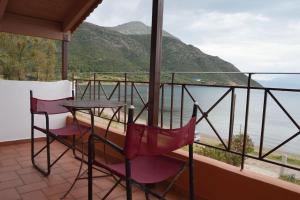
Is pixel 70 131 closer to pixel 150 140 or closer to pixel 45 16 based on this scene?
pixel 150 140

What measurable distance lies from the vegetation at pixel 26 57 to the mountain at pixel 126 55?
4.26ft

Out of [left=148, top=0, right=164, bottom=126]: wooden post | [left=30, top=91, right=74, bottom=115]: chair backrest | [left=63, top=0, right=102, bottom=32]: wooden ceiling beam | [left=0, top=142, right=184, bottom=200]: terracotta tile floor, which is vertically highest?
[left=63, top=0, right=102, bottom=32]: wooden ceiling beam

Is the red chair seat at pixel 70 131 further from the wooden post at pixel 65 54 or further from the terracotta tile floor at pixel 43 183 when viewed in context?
the wooden post at pixel 65 54

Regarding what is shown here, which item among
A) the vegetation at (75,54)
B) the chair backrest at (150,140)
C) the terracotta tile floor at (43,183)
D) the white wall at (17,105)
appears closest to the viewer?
the chair backrest at (150,140)

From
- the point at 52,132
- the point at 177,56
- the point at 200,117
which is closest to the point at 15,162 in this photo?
the point at 52,132

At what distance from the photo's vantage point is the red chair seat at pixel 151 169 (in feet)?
5.16

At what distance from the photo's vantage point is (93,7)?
12.5 ft

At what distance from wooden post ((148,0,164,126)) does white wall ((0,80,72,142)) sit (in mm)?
2378

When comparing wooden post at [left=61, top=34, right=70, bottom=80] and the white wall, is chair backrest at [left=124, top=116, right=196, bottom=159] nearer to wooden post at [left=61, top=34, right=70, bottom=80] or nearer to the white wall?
the white wall

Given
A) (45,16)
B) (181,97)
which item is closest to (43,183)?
(181,97)

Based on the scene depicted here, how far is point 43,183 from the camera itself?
2570 millimetres

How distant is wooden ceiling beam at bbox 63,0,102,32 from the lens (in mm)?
A: 3693

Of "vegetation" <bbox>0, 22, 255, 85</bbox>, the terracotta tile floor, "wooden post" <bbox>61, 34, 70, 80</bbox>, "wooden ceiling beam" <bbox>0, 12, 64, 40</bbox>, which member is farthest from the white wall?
"vegetation" <bbox>0, 22, 255, 85</bbox>

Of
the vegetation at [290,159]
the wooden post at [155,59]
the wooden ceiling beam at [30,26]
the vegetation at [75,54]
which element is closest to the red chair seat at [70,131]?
the wooden post at [155,59]
